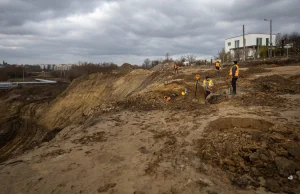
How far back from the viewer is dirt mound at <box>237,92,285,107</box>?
9.20m

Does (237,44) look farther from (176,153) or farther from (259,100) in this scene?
(176,153)

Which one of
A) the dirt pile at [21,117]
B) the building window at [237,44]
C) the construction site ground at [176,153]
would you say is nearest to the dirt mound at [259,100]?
the construction site ground at [176,153]

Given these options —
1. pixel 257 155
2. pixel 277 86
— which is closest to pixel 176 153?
pixel 257 155

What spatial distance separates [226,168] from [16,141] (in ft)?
63.0

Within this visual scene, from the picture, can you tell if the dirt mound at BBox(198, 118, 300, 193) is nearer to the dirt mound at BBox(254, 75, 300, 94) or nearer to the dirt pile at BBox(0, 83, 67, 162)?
the dirt mound at BBox(254, 75, 300, 94)

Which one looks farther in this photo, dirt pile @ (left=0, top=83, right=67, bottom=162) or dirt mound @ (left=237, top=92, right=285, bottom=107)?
dirt pile @ (left=0, top=83, right=67, bottom=162)

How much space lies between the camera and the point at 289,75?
1563 centimetres

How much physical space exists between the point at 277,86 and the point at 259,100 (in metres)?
3.88

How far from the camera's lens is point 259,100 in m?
9.76

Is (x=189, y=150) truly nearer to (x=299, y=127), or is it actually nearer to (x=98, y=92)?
(x=299, y=127)

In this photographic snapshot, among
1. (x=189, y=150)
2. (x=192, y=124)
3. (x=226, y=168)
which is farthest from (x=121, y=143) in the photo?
(x=226, y=168)

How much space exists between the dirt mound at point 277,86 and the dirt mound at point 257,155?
6.12 meters

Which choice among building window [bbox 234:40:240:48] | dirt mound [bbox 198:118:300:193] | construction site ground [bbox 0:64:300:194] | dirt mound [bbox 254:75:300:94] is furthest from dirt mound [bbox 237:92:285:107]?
building window [bbox 234:40:240:48]

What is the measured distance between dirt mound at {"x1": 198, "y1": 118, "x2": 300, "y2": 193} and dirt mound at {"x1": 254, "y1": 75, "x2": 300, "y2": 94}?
6117 mm
